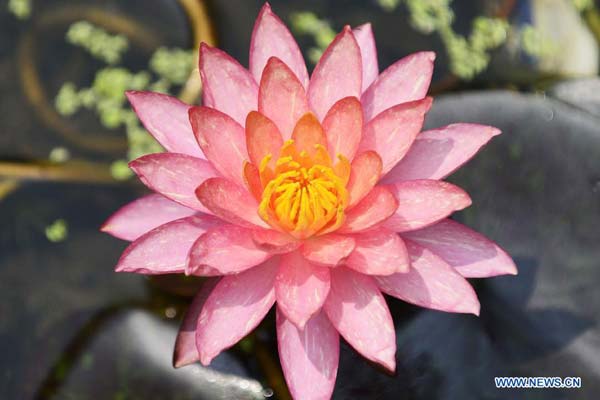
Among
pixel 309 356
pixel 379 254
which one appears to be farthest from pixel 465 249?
pixel 309 356

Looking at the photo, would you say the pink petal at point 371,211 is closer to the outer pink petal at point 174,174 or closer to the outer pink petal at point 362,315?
the outer pink petal at point 362,315

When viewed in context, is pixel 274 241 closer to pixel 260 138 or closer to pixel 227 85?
pixel 260 138

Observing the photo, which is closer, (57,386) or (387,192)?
(387,192)

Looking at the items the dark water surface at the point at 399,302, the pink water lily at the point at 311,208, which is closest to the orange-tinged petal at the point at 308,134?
the pink water lily at the point at 311,208

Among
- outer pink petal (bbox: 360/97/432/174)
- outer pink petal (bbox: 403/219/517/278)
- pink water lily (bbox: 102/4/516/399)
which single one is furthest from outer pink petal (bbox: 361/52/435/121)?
outer pink petal (bbox: 403/219/517/278)

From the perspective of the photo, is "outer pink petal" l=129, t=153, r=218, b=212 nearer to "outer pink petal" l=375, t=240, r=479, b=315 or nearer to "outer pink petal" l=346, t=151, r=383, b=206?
"outer pink petal" l=346, t=151, r=383, b=206

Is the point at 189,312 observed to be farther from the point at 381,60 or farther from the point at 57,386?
the point at 381,60

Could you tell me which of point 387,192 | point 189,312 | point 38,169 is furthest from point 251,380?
point 38,169
